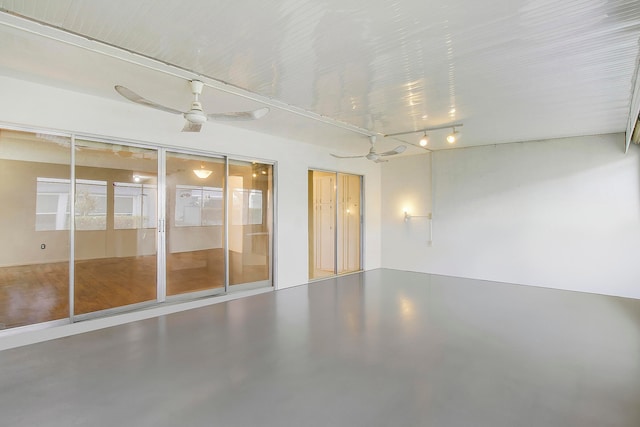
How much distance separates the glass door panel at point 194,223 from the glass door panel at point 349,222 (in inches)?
121

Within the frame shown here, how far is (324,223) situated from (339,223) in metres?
0.43

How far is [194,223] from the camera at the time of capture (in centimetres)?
467

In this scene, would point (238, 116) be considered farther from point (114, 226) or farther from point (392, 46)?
point (114, 226)

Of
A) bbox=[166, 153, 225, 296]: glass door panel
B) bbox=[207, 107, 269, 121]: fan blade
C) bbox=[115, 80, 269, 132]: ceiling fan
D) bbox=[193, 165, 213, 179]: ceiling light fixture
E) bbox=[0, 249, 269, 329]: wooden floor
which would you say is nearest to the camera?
bbox=[115, 80, 269, 132]: ceiling fan

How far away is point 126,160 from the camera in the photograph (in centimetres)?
407

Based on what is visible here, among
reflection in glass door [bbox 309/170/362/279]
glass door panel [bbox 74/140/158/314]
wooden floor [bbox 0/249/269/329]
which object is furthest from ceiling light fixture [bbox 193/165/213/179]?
reflection in glass door [bbox 309/170/362/279]

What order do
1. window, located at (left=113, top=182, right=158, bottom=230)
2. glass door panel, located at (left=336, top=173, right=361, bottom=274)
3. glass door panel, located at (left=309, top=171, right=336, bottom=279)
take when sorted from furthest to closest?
1. glass door panel, located at (left=336, top=173, right=361, bottom=274)
2. glass door panel, located at (left=309, top=171, right=336, bottom=279)
3. window, located at (left=113, top=182, right=158, bottom=230)

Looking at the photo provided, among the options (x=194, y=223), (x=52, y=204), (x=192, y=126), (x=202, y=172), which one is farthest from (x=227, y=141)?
(x=52, y=204)

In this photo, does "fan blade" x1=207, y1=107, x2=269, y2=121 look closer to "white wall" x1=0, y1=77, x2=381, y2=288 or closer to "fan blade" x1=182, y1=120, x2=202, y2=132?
"fan blade" x1=182, y1=120, x2=202, y2=132

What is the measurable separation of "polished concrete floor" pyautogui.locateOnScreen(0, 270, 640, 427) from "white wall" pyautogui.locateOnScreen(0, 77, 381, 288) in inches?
76.8

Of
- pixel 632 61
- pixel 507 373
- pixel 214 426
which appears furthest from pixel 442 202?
pixel 214 426

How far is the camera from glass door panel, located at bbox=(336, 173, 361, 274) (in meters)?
7.29

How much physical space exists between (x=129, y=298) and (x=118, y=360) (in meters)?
1.65

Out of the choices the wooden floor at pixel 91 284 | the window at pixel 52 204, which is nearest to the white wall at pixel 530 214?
the wooden floor at pixel 91 284
